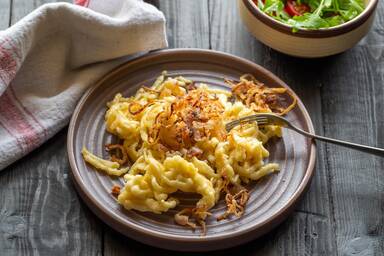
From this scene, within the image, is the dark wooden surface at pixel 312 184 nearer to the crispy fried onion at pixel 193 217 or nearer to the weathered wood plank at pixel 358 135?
the weathered wood plank at pixel 358 135

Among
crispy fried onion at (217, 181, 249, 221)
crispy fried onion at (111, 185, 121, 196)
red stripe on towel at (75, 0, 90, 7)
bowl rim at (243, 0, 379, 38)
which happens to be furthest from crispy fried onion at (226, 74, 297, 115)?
red stripe on towel at (75, 0, 90, 7)

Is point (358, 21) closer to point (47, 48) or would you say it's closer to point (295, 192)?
point (295, 192)

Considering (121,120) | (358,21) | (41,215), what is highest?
(358,21)

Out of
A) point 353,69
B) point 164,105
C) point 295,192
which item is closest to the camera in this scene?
point 295,192

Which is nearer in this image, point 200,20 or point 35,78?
point 35,78

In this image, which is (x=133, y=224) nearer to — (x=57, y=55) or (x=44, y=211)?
(x=44, y=211)

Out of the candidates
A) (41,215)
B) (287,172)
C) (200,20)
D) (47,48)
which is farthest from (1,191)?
(200,20)
